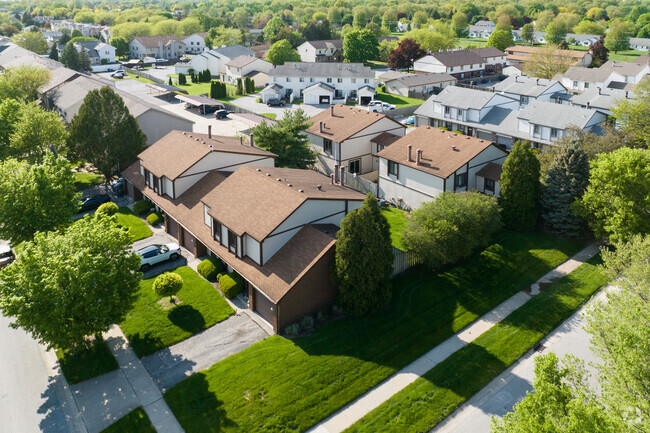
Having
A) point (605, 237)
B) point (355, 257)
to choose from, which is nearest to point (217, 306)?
point (355, 257)

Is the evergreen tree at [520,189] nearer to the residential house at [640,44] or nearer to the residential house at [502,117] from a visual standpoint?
the residential house at [502,117]

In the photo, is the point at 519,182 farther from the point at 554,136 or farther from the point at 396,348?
the point at 554,136

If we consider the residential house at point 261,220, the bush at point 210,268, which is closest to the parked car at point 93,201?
the residential house at point 261,220

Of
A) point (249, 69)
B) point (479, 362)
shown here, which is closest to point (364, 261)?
point (479, 362)

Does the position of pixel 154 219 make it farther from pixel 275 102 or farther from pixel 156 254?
pixel 275 102

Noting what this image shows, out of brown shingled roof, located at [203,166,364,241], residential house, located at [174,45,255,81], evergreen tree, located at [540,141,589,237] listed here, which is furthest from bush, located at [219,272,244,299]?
residential house, located at [174,45,255,81]

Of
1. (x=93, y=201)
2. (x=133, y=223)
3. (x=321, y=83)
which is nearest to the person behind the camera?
(x=133, y=223)
